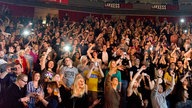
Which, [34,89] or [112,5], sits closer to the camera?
[34,89]

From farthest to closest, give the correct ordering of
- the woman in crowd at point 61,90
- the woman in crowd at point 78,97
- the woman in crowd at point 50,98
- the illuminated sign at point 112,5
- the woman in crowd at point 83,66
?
the illuminated sign at point 112,5 < the woman in crowd at point 83,66 < the woman in crowd at point 61,90 < the woman in crowd at point 78,97 < the woman in crowd at point 50,98

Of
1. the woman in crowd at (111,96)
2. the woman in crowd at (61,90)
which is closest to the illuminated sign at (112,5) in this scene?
the woman in crowd at (61,90)

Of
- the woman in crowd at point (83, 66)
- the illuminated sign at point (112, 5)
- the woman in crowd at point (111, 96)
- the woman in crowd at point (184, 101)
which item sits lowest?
the woman in crowd at point (184, 101)

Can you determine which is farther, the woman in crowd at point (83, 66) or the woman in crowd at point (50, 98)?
the woman in crowd at point (83, 66)

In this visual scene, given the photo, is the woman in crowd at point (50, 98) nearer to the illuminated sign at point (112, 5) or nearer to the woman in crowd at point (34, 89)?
the woman in crowd at point (34, 89)

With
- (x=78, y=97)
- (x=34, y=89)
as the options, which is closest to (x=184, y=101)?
(x=78, y=97)

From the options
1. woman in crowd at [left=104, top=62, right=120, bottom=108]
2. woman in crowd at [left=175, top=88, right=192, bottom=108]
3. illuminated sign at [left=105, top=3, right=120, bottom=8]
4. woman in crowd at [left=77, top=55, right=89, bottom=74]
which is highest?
illuminated sign at [left=105, top=3, right=120, bottom=8]

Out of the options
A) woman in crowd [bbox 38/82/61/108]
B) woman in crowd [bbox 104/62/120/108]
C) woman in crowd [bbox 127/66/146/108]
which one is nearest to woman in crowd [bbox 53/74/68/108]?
woman in crowd [bbox 38/82/61/108]

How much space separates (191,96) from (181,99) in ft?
1.75

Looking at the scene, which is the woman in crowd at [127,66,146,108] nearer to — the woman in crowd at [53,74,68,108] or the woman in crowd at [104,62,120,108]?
the woman in crowd at [104,62,120,108]

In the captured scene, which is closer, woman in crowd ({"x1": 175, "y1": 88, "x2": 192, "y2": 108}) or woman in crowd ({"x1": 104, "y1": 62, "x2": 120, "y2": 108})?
woman in crowd ({"x1": 104, "y1": 62, "x2": 120, "y2": 108})

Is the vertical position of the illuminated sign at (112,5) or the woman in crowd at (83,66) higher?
the illuminated sign at (112,5)

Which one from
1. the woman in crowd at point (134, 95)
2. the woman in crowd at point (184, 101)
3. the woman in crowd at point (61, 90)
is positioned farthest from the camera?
the woman in crowd at point (184, 101)

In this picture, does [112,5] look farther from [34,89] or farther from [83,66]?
[34,89]
